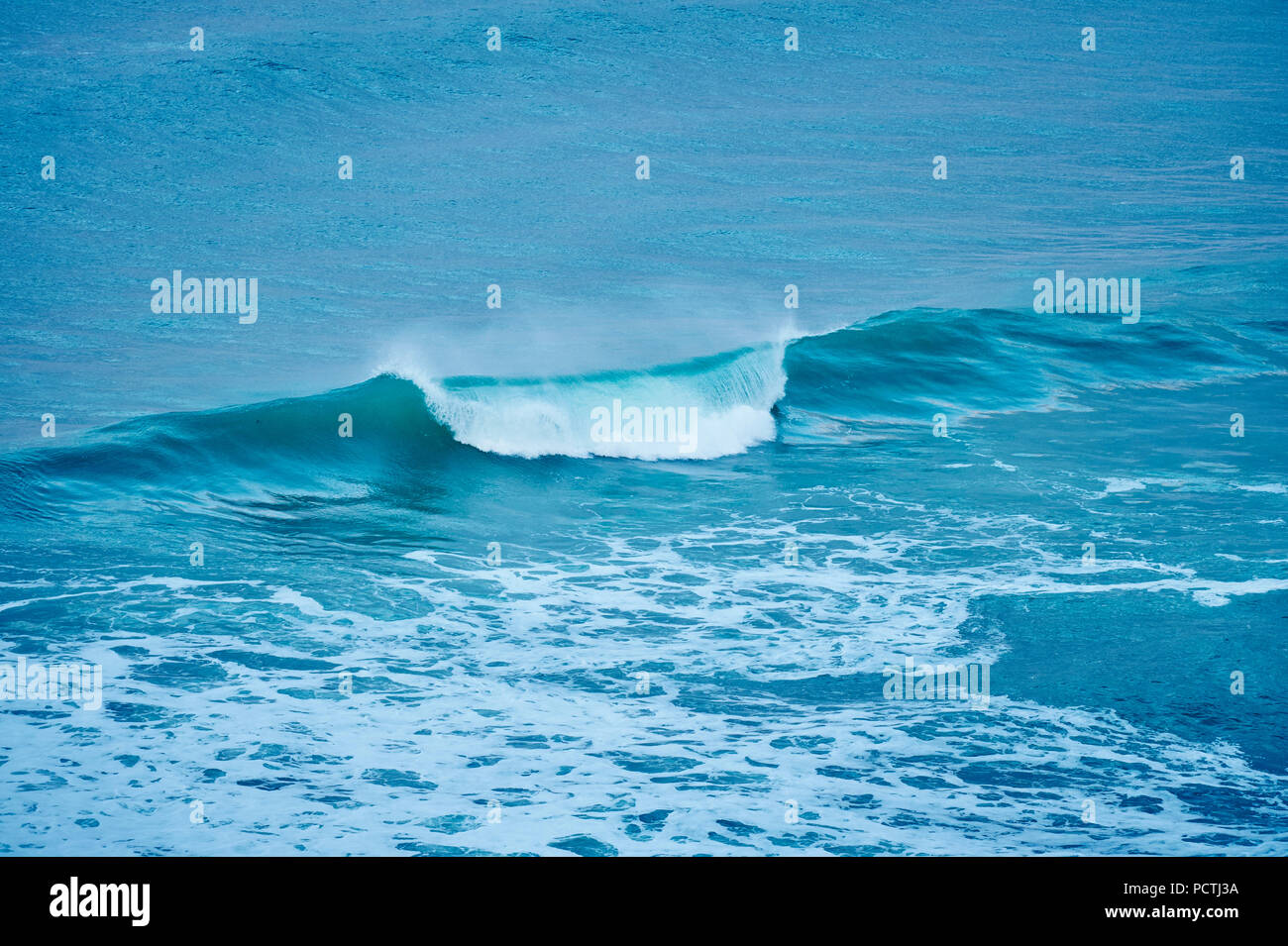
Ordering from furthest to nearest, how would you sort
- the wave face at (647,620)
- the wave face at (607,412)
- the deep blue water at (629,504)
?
the wave face at (607,412), the deep blue water at (629,504), the wave face at (647,620)

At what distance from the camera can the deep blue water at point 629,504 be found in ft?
22.8

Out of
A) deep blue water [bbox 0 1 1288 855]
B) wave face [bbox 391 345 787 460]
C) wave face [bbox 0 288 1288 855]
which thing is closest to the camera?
wave face [bbox 0 288 1288 855]

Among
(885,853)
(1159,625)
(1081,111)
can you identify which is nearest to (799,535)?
(1159,625)

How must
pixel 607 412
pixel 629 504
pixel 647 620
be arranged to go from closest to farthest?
pixel 647 620 < pixel 629 504 < pixel 607 412

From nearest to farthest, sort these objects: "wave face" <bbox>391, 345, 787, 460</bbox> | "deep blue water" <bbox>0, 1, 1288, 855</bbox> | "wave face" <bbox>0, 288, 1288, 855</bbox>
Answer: "wave face" <bbox>0, 288, 1288, 855</bbox>, "deep blue water" <bbox>0, 1, 1288, 855</bbox>, "wave face" <bbox>391, 345, 787, 460</bbox>

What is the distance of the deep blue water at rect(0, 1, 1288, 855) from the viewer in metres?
6.95

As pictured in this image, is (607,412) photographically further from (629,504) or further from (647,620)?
(647,620)

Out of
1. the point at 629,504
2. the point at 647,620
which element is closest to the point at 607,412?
the point at 629,504

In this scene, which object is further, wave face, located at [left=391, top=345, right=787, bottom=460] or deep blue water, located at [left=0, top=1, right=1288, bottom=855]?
wave face, located at [left=391, top=345, right=787, bottom=460]

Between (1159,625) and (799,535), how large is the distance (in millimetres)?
3614

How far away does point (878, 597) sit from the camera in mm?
10188

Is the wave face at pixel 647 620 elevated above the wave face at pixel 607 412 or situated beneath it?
situated beneath

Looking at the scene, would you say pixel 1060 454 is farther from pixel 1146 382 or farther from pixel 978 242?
pixel 978 242

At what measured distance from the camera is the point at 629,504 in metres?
13.4
